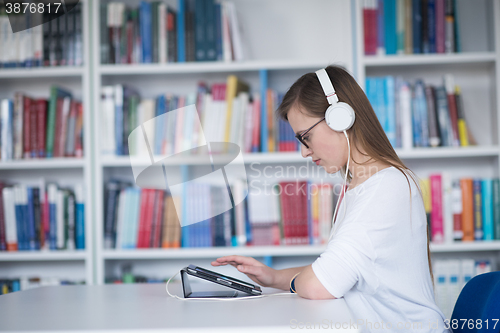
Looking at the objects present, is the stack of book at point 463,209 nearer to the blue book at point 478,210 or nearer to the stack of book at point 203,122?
the blue book at point 478,210

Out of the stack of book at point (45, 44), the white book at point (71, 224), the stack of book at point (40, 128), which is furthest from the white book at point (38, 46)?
the white book at point (71, 224)

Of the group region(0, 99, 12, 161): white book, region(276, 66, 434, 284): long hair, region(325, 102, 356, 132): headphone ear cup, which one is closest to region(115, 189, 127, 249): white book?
region(0, 99, 12, 161): white book

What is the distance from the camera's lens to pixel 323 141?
3.75 ft

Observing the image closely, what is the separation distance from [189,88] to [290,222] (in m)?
0.91

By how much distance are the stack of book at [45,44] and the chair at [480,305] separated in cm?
190

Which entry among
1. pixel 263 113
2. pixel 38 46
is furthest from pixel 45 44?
pixel 263 113

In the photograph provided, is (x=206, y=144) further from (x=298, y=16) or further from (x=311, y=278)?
(x=311, y=278)

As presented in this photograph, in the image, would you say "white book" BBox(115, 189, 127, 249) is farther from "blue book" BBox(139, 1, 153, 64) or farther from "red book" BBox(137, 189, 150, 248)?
"blue book" BBox(139, 1, 153, 64)

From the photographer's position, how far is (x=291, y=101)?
1.18 m

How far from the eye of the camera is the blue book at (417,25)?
2012 millimetres

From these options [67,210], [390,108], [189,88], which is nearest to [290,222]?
[390,108]

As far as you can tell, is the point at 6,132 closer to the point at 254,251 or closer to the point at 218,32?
the point at 218,32

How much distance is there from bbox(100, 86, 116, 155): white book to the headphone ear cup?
1.34 m

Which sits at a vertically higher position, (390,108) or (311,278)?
(390,108)
